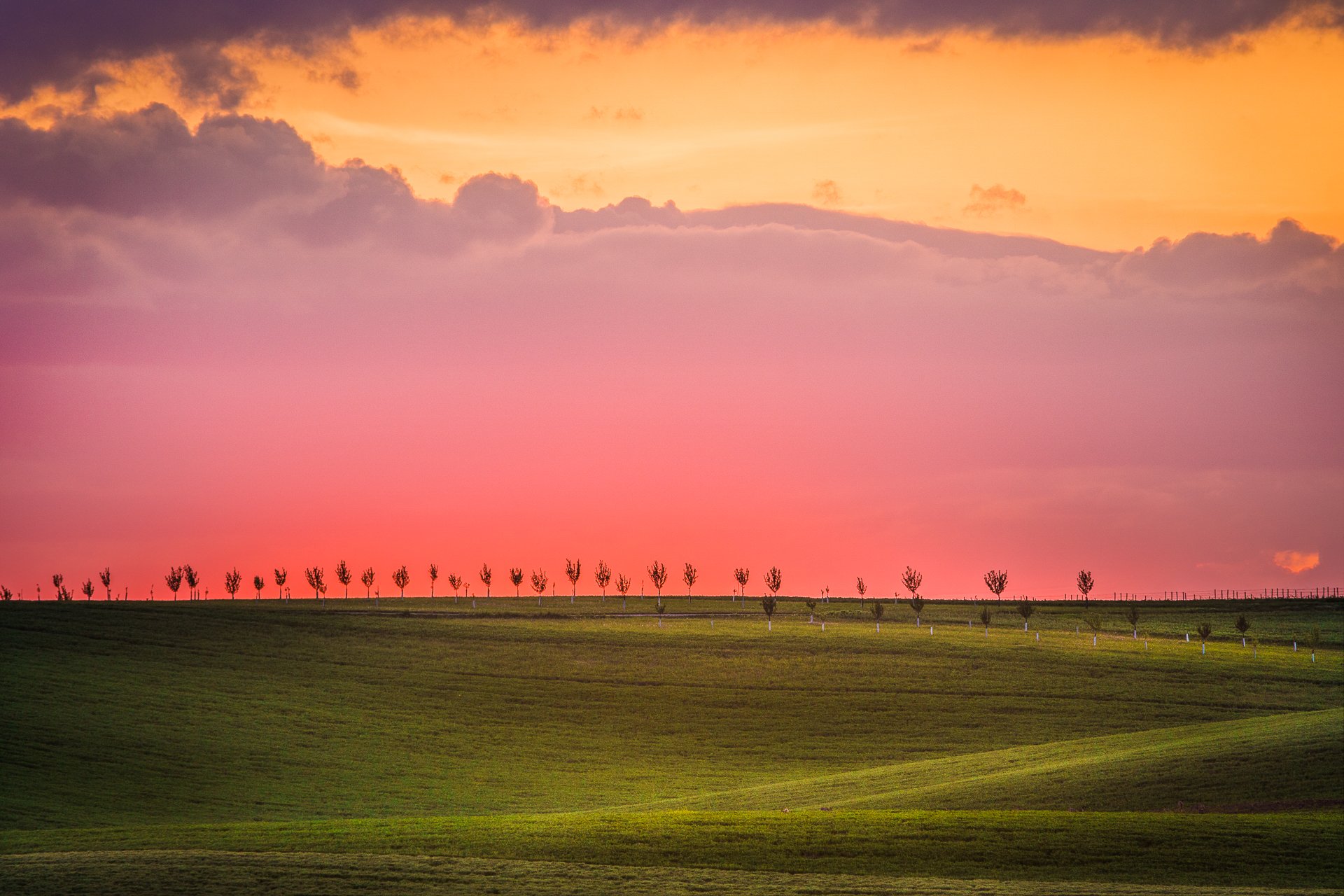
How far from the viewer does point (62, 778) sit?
158ft

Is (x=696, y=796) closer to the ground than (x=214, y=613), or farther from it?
closer to the ground

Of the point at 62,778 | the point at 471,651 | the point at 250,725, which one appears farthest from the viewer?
the point at 471,651

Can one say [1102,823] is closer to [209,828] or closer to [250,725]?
[209,828]

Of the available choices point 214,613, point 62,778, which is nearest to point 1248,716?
point 62,778

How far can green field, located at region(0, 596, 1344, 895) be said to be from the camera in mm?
30578

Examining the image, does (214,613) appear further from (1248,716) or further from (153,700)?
(1248,716)

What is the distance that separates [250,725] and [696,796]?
27.7m

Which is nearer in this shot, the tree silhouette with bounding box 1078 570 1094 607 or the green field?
the green field

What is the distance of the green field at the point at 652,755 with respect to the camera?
3058 cm

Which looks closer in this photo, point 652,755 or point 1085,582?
point 652,755

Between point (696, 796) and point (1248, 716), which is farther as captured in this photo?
point (1248, 716)

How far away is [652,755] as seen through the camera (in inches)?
2432

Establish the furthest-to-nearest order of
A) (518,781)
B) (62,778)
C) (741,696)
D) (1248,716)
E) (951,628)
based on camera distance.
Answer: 1. (951,628)
2. (741,696)
3. (1248,716)
4. (518,781)
5. (62,778)

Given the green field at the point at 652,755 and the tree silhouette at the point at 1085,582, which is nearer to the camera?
the green field at the point at 652,755
